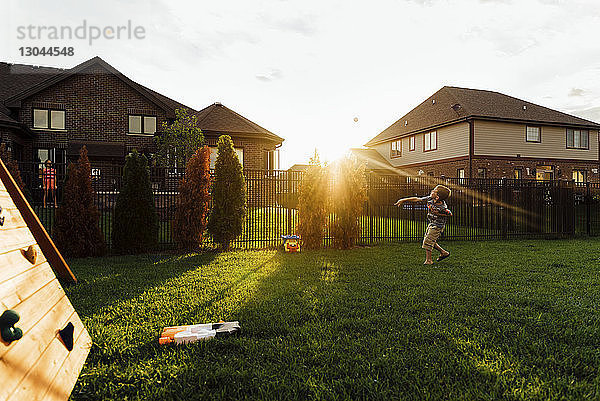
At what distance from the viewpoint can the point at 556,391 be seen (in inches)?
108

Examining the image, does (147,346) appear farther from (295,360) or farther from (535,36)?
(535,36)

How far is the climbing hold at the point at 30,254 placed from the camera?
8.86ft

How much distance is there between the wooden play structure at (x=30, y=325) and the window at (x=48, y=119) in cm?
2343

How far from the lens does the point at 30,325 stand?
91.3 inches

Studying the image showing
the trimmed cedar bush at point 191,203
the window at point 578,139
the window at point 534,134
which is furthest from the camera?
the window at point 578,139

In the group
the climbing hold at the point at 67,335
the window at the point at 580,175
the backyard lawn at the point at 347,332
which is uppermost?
the window at the point at 580,175

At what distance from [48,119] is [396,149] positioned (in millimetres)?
27124

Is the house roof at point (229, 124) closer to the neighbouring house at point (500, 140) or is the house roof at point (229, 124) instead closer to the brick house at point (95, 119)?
the brick house at point (95, 119)

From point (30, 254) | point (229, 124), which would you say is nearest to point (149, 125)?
point (229, 124)

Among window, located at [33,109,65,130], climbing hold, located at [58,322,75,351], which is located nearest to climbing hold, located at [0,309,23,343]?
climbing hold, located at [58,322,75,351]

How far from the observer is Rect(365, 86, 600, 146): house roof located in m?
26.2

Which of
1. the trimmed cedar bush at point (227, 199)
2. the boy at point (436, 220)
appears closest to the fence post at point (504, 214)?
the boy at point (436, 220)

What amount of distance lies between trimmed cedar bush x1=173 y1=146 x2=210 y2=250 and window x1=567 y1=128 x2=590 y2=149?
96.7 ft

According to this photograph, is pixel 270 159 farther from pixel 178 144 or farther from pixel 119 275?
pixel 119 275
